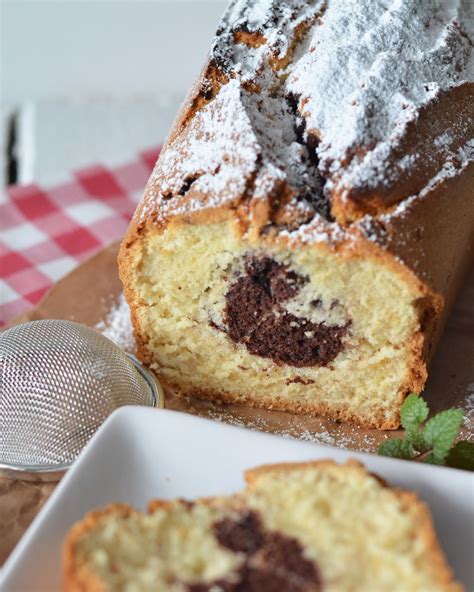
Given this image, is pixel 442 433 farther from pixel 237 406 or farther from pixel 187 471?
pixel 237 406

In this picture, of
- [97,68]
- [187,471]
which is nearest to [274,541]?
[187,471]

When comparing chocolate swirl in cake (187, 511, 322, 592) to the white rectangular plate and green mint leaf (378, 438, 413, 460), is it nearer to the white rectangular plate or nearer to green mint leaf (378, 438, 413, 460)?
the white rectangular plate

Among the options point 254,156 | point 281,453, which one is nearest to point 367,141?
point 254,156

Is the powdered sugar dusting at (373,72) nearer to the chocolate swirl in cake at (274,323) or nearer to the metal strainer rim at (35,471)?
the chocolate swirl in cake at (274,323)

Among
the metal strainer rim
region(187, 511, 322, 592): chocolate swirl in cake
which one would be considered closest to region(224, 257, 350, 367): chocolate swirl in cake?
the metal strainer rim

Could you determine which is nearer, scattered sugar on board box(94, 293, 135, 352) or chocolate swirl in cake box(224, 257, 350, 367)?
chocolate swirl in cake box(224, 257, 350, 367)

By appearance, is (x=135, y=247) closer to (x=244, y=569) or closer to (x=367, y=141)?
(x=367, y=141)

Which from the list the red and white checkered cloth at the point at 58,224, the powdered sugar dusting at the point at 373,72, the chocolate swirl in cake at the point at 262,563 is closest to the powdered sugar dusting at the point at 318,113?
the powdered sugar dusting at the point at 373,72
